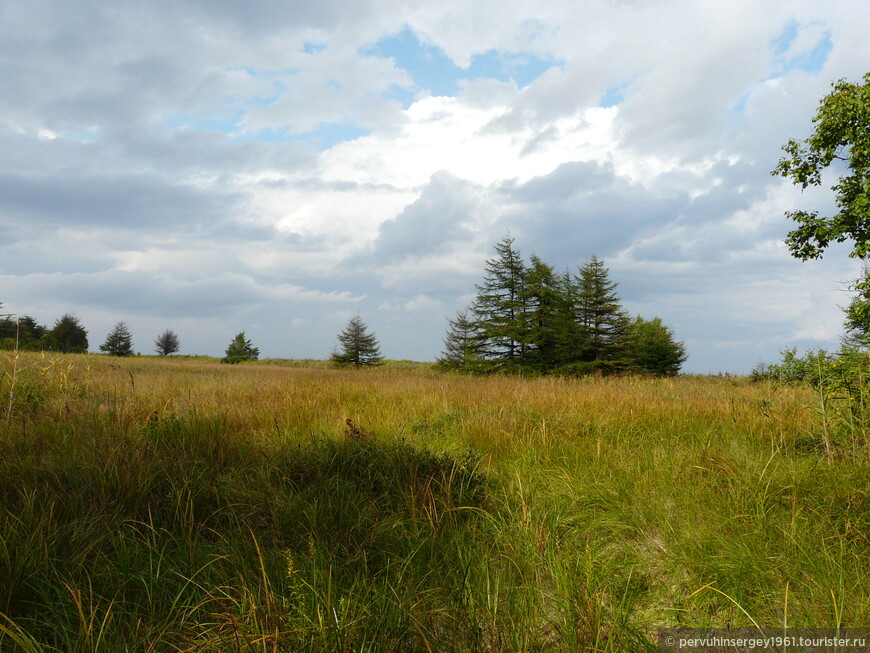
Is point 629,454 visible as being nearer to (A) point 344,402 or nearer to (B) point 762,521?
(B) point 762,521

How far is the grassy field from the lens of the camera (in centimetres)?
193

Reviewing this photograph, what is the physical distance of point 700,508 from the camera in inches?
120

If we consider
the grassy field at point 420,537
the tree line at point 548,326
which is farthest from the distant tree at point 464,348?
the grassy field at point 420,537

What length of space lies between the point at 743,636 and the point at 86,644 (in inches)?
103

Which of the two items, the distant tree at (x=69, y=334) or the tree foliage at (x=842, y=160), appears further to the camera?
the distant tree at (x=69, y=334)

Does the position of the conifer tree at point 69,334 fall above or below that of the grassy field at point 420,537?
above

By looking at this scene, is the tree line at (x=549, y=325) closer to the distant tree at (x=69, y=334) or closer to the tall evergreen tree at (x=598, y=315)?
the tall evergreen tree at (x=598, y=315)

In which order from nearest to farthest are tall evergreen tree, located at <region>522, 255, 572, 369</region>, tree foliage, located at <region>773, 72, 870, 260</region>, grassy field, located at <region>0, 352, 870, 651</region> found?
1. grassy field, located at <region>0, 352, 870, 651</region>
2. tree foliage, located at <region>773, 72, 870, 260</region>
3. tall evergreen tree, located at <region>522, 255, 572, 369</region>

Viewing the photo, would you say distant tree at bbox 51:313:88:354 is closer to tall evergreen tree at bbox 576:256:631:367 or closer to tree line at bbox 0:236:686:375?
tree line at bbox 0:236:686:375

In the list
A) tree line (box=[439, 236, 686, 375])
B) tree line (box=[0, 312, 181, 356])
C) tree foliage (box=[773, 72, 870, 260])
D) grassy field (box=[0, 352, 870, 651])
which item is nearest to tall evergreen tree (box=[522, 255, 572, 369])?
tree line (box=[439, 236, 686, 375])

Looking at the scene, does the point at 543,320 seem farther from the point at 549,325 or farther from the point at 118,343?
the point at 118,343

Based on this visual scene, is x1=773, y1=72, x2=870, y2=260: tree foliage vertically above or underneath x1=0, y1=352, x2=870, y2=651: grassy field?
above

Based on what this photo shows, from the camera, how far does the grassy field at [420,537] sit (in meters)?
1.93

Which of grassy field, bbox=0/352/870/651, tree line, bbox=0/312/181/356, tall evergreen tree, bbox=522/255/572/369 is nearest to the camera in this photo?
grassy field, bbox=0/352/870/651
